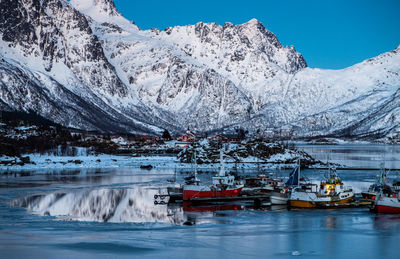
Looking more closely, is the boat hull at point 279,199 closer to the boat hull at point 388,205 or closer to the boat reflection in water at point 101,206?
the boat hull at point 388,205

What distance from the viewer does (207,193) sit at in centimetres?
7600

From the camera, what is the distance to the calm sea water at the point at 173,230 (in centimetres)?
4209

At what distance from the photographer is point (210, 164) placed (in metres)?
161

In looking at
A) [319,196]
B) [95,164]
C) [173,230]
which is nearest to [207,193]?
[319,196]

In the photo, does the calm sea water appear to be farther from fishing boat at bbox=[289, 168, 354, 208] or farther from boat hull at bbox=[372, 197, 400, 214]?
fishing boat at bbox=[289, 168, 354, 208]

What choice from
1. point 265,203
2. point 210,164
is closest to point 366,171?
point 210,164

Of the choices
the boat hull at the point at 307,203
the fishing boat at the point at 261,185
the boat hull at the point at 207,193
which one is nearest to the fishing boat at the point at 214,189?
the boat hull at the point at 207,193

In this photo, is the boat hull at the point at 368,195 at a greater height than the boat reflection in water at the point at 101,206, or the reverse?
the boat hull at the point at 368,195

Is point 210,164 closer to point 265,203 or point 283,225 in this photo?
point 265,203

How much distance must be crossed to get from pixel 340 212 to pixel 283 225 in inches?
516

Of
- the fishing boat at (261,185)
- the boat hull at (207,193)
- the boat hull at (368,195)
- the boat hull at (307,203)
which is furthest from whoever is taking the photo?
the fishing boat at (261,185)

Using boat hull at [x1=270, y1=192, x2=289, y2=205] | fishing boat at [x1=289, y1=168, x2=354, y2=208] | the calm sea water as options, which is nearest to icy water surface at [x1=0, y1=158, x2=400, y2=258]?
the calm sea water

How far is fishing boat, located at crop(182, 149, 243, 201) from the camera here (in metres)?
75.1

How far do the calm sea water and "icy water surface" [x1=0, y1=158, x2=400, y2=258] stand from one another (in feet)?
0.23
